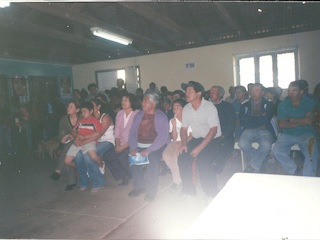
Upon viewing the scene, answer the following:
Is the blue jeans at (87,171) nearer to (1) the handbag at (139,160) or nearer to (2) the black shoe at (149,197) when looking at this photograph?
(1) the handbag at (139,160)

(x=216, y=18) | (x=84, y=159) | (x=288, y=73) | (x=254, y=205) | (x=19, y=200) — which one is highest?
(x=216, y=18)

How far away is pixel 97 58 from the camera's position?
11391mm

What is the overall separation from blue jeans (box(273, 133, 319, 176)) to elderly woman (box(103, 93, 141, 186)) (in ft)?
7.96

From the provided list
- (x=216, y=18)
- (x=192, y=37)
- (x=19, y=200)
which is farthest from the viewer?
(x=192, y=37)

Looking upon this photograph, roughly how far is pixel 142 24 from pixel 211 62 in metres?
3.07

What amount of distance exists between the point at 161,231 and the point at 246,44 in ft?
25.4

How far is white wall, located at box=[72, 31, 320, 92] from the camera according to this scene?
8.23 metres

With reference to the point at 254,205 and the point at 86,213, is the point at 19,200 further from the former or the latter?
the point at 254,205

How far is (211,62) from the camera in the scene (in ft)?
31.4

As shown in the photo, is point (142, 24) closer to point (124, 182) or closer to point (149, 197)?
point (124, 182)

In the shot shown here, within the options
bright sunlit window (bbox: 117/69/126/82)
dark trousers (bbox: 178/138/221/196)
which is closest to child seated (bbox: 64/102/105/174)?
dark trousers (bbox: 178/138/221/196)

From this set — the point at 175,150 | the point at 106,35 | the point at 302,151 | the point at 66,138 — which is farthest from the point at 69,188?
the point at 106,35

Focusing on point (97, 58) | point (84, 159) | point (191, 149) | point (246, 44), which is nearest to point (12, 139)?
point (97, 58)

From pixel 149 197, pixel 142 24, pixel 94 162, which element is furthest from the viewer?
pixel 142 24
